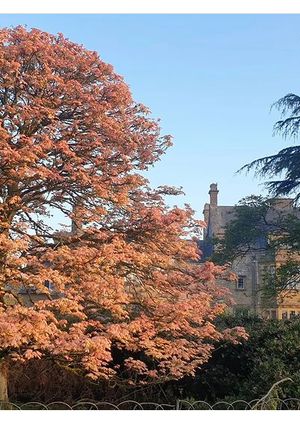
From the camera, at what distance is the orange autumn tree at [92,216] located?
18.3 feet

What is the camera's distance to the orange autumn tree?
558 cm

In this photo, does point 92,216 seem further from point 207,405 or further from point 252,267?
point 252,267

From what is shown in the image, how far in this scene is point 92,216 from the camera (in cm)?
627

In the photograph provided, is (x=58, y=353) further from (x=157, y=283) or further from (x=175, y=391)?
(x=175, y=391)

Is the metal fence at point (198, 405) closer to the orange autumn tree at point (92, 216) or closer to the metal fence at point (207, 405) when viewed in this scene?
the metal fence at point (207, 405)

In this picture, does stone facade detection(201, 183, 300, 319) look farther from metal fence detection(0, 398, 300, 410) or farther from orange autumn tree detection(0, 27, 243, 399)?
orange autumn tree detection(0, 27, 243, 399)

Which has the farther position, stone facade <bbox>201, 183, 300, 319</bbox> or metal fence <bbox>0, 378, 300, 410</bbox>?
stone facade <bbox>201, 183, 300, 319</bbox>

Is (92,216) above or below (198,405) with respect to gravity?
above

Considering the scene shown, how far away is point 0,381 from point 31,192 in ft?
6.98

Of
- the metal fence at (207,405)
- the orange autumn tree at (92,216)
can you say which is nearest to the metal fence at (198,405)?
the metal fence at (207,405)

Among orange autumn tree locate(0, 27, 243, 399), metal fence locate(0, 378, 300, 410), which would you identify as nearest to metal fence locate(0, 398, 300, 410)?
metal fence locate(0, 378, 300, 410)

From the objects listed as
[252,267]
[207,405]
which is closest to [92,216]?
[207,405]
